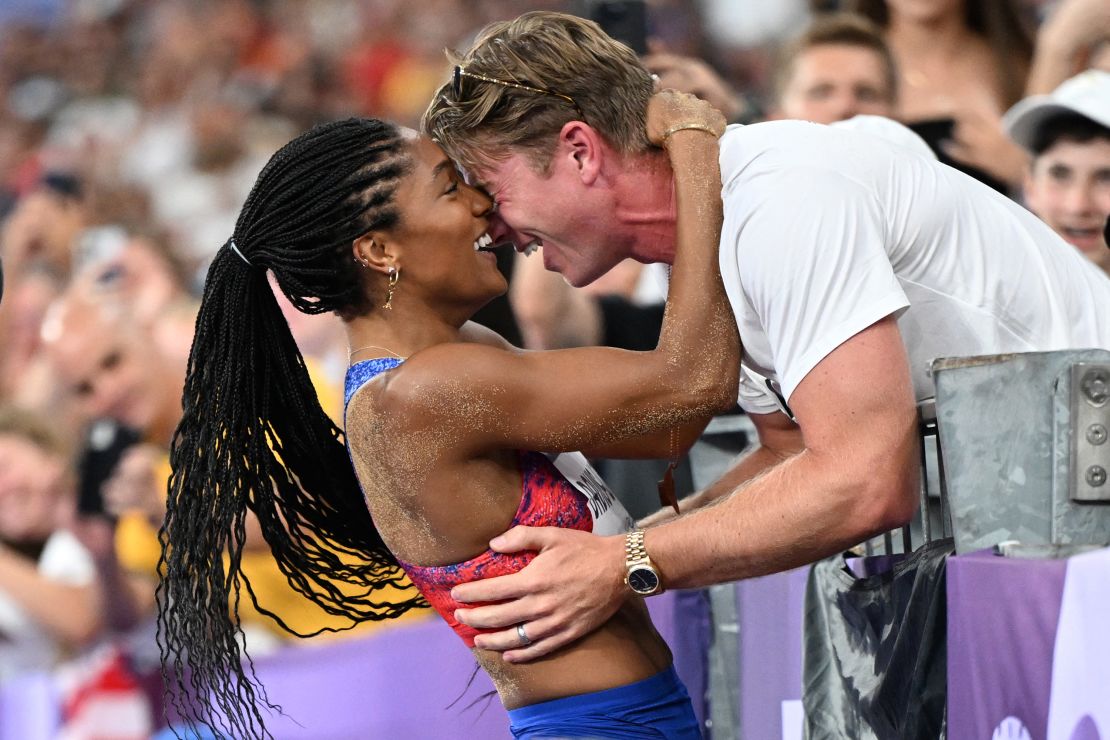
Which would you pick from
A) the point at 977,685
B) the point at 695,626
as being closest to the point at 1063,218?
the point at 695,626

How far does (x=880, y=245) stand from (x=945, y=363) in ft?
0.81

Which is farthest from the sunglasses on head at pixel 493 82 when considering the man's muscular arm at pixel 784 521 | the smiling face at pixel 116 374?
the smiling face at pixel 116 374

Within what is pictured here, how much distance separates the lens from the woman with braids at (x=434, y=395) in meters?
2.28

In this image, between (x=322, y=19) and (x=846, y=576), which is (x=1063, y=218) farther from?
(x=322, y=19)

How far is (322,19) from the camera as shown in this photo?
892 cm

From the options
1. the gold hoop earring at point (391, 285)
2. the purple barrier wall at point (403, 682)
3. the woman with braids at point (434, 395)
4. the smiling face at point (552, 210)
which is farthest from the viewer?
the purple barrier wall at point (403, 682)

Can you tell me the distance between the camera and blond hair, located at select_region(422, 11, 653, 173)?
2.47m

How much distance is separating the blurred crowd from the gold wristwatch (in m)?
0.90

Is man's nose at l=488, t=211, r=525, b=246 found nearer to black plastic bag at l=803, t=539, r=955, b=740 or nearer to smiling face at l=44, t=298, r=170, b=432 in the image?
black plastic bag at l=803, t=539, r=955, b=740

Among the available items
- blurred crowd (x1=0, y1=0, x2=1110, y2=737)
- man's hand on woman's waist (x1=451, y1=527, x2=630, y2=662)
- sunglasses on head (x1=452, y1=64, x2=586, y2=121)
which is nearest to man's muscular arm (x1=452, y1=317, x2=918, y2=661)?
man's hand on woman's waist (x1=451, y1=527, x2=630, y2=662)

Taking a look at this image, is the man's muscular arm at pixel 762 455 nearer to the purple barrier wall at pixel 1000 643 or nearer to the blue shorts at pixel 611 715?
the blue shorts at pixel 611 715

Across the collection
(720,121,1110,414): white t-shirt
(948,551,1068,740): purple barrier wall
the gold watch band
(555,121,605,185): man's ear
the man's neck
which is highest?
(555,121,605,185): man's ear

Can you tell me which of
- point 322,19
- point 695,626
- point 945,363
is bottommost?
point 695,626

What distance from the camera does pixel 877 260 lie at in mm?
2178
